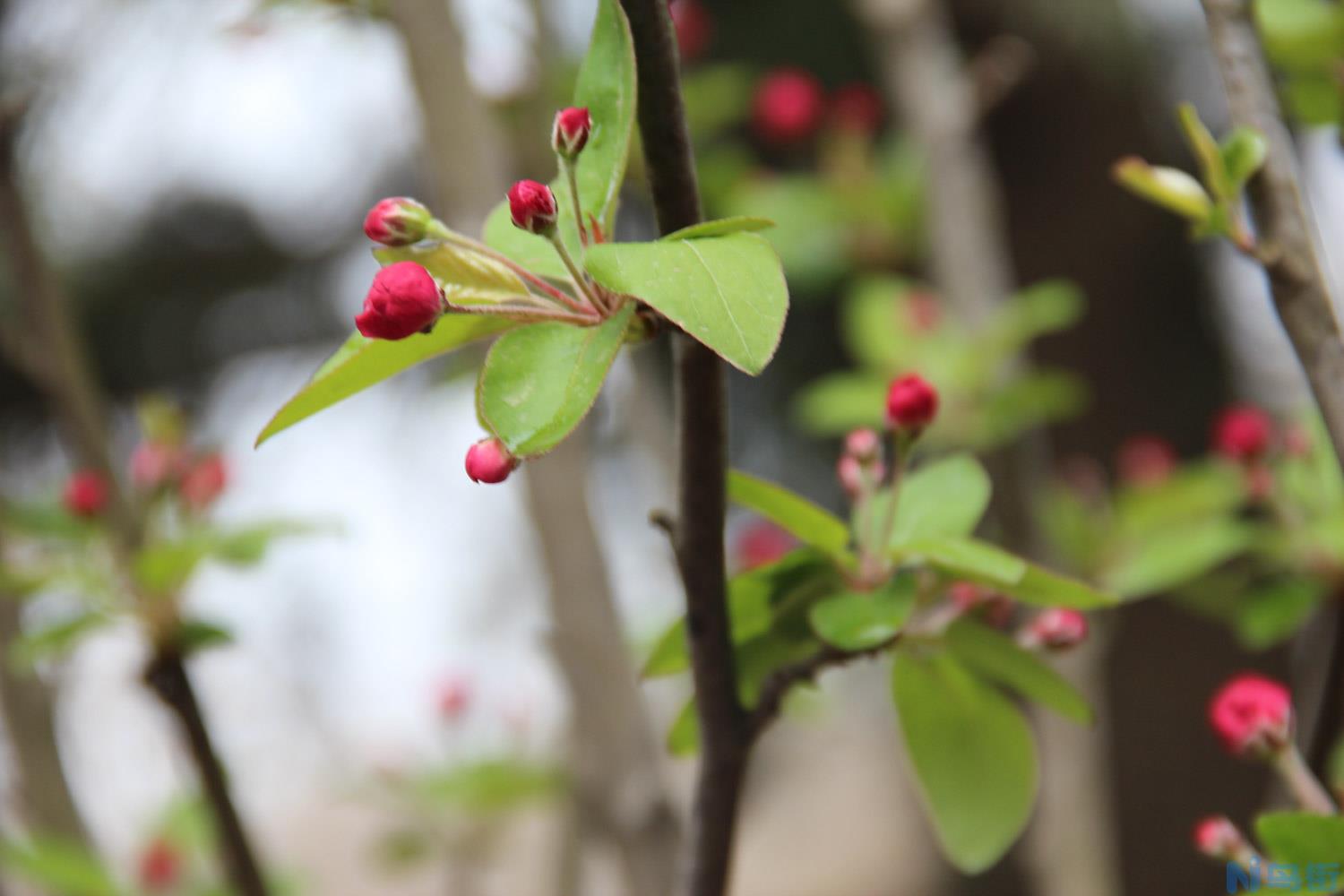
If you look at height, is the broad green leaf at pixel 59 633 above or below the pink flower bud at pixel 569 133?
below

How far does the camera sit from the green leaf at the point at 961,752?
0.44 m

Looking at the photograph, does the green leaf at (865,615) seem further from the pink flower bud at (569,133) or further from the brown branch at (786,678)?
the pink flower bud at (569,133)

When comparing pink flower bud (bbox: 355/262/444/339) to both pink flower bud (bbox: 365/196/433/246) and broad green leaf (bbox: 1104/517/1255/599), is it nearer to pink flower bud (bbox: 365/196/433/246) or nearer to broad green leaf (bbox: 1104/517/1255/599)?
pink flower bud (bbox: 365/196/433/246)

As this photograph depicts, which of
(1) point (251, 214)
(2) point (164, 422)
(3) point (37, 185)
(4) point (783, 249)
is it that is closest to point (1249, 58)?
(2) point (164, 422)

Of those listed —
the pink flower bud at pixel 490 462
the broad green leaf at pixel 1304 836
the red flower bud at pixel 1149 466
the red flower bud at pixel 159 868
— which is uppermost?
the pink flower bud at pixel 490 462

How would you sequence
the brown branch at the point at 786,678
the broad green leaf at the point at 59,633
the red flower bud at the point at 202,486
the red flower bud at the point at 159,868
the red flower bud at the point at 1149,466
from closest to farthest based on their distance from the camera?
the brown branch at the point at 786,678 → the broad green leaf at the point at 59,633 → the red flower bud at the point at 202,486 → the red flower bud at the point at 159,868 → the red flower bud at the point at 1149,466

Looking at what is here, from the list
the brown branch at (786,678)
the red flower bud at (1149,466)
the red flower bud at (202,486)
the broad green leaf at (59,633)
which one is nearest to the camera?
the brown branch at (786,678)

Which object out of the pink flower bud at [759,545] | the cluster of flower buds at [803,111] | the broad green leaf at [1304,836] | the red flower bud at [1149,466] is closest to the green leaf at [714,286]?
the broad green leaf at [1304,836]

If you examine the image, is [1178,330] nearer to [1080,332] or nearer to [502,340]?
[1080,332]

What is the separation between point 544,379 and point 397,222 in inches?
2.8

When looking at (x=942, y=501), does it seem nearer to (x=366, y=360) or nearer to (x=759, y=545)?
(x=366, y=360)

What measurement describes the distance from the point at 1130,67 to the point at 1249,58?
1.40 m

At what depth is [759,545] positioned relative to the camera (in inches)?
47.0
